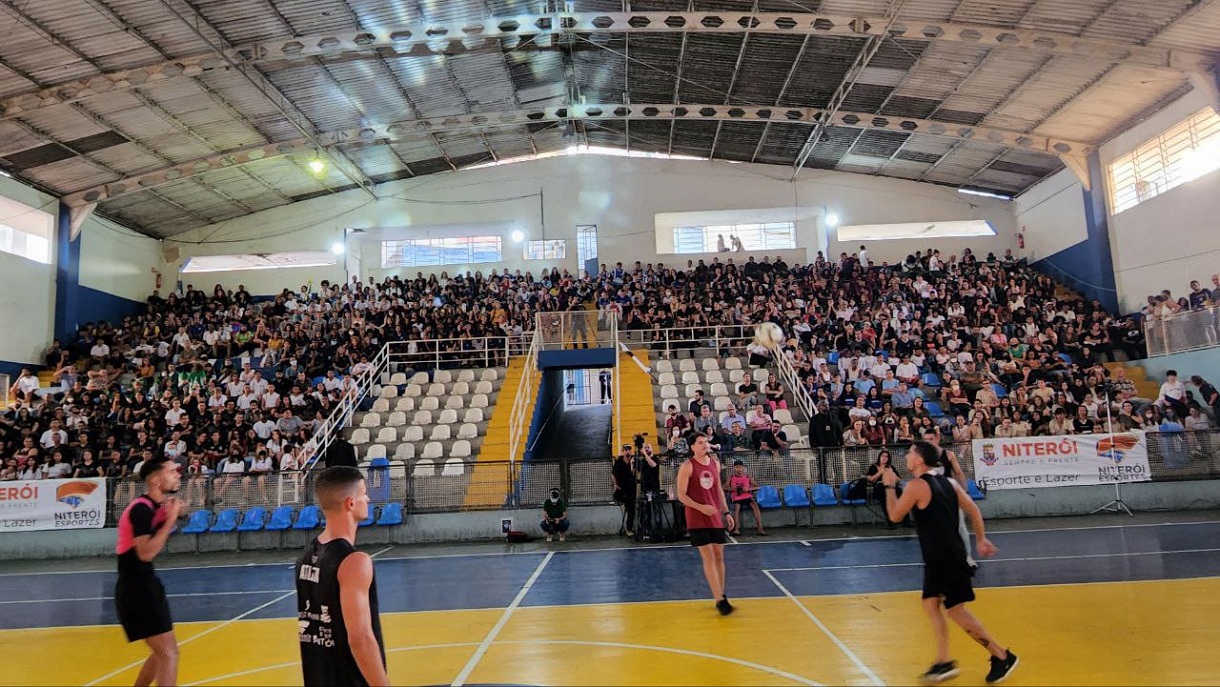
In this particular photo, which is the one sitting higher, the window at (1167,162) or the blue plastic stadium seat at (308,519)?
the window at (1167,162)

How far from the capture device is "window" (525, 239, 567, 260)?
104ft

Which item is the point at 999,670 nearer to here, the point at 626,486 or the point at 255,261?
the point at 626,486

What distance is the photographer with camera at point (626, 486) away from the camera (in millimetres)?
14609

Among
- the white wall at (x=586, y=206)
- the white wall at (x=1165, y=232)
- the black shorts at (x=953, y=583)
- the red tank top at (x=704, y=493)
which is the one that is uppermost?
the white wall at (x=586, y=206)

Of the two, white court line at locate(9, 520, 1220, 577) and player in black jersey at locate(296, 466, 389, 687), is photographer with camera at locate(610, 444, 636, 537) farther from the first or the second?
player in black jersey at locate(296, 466, 389, 687)

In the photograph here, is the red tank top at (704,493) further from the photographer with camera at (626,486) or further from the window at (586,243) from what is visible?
the window at (586,243)

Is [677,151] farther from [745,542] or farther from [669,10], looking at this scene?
[745,542]

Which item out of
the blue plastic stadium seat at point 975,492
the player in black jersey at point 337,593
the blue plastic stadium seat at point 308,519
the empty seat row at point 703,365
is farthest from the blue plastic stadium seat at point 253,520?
the blue plastic stadium seat at point 975,492

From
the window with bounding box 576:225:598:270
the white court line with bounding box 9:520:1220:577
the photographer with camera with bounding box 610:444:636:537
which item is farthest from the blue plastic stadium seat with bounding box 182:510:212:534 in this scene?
the window with bounding box 576:225:598:270

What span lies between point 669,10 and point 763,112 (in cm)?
614

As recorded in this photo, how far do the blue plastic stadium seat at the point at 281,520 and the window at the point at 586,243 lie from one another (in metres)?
18.3

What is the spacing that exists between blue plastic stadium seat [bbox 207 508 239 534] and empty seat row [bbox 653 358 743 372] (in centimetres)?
1142

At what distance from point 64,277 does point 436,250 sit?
1318 cm

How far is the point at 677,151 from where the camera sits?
31656 mm
